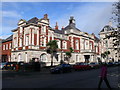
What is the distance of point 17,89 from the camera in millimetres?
9539

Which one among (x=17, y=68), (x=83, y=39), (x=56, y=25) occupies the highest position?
(x=56, y=25)

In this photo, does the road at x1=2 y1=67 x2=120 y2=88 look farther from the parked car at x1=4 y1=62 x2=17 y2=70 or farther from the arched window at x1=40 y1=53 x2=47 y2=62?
the arched window at x1=40 y1=53 x2=47 y2=62

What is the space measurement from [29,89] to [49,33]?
27.8m

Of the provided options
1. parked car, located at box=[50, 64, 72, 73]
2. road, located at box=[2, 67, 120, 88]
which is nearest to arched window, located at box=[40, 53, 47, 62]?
parked car, located at box=[50, 64, 72, 73]

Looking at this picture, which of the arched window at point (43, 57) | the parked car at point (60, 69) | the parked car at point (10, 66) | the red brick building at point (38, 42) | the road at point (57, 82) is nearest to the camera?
the road at point (57, 82)

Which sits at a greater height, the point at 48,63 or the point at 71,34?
the point at 71,34

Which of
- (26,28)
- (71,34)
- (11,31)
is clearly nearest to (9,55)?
(11,31)

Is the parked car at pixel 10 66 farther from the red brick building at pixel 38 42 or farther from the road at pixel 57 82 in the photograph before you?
the road at pixel 57 82

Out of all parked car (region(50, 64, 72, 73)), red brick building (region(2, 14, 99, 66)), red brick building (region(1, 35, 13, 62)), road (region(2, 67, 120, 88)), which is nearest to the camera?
road (region(2, 67, 120, 88))

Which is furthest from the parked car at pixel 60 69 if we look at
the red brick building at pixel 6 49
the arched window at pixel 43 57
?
the red brick building at pixel 6 49

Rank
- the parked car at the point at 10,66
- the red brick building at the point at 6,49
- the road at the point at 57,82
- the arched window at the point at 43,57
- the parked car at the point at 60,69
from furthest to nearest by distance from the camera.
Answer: the red brick building at the point at 6,49 → the arched window at the point at 43,57 → the parked car at the point at 10,66 → the parked car at the point at 60,69 → the road at the point at 57,82

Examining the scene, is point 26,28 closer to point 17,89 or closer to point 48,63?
point 48,63

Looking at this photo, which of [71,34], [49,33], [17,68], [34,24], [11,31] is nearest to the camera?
[17,68]

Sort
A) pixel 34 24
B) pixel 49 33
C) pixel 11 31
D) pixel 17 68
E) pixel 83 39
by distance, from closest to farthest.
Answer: pixel 17 68, pixel 34 24, pixel 49 33, pixel 11 31, pixel 83 39
